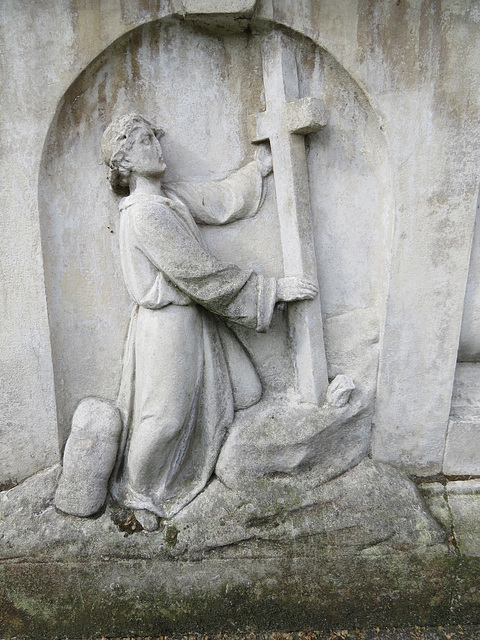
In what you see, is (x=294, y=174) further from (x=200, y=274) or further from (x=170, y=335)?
(x=170, y=335)

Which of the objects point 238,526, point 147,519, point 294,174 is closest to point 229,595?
point 238,526

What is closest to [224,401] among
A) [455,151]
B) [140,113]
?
[140,113]

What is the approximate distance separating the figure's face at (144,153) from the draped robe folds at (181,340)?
6.5 inches

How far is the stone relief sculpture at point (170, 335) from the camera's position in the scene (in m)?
2.85

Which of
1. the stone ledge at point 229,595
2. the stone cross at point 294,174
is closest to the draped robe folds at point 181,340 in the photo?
the stone cross at point 294,174

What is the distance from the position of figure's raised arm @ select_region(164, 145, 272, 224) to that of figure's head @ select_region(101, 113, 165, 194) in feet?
0.76

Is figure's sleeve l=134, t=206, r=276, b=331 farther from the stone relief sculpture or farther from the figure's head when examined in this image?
the figure's head

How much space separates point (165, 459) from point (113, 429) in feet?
1.31

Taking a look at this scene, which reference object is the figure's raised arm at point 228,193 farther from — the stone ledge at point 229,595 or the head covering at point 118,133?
the stone ledge at point 229,595

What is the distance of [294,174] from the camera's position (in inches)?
118

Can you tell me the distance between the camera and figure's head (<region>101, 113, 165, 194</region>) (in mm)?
2820

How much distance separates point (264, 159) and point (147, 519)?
2513 millimetres

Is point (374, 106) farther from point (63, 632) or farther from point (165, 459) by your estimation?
point (63, 632)

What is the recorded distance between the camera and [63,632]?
9.34 feet
